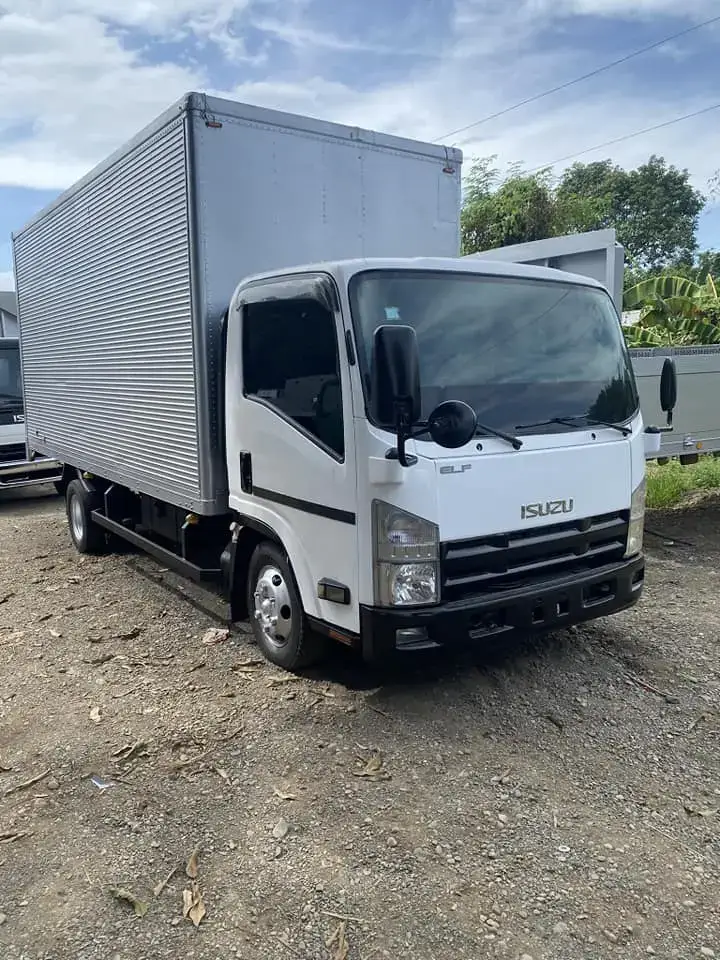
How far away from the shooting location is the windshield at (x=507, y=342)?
4.04 meters

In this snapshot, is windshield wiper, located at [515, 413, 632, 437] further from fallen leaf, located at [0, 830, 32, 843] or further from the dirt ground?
fallen leaf, located at [0, 830, 32, 843]

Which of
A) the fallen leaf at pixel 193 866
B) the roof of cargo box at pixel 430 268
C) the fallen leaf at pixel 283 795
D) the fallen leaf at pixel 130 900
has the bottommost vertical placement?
the fallen leaf at pixel 130 900

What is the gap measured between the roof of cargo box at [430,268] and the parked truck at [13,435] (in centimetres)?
768

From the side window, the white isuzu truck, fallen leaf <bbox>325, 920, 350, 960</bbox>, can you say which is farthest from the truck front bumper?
fallen leaf <bbox>325, 920, 350, 960</bbox>

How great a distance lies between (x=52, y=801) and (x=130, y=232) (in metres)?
4.12

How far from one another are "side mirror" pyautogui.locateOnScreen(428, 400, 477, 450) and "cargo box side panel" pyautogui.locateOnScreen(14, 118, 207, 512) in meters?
2.15

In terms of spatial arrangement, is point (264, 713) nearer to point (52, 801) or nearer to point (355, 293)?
point (52, 801)

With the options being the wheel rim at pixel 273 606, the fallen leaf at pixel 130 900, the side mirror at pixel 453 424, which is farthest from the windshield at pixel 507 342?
the fallen leaf at pixel 130 900

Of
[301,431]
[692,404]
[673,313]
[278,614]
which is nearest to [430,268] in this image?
[301,431]

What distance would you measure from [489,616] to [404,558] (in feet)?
1.85

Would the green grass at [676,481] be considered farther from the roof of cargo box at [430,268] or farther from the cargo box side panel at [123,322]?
the cargo box side panel at [123,322]

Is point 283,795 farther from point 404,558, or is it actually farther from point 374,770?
point 404,558

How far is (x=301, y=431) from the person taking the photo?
440 cm

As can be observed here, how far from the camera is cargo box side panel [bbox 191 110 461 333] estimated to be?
16.9 feet
